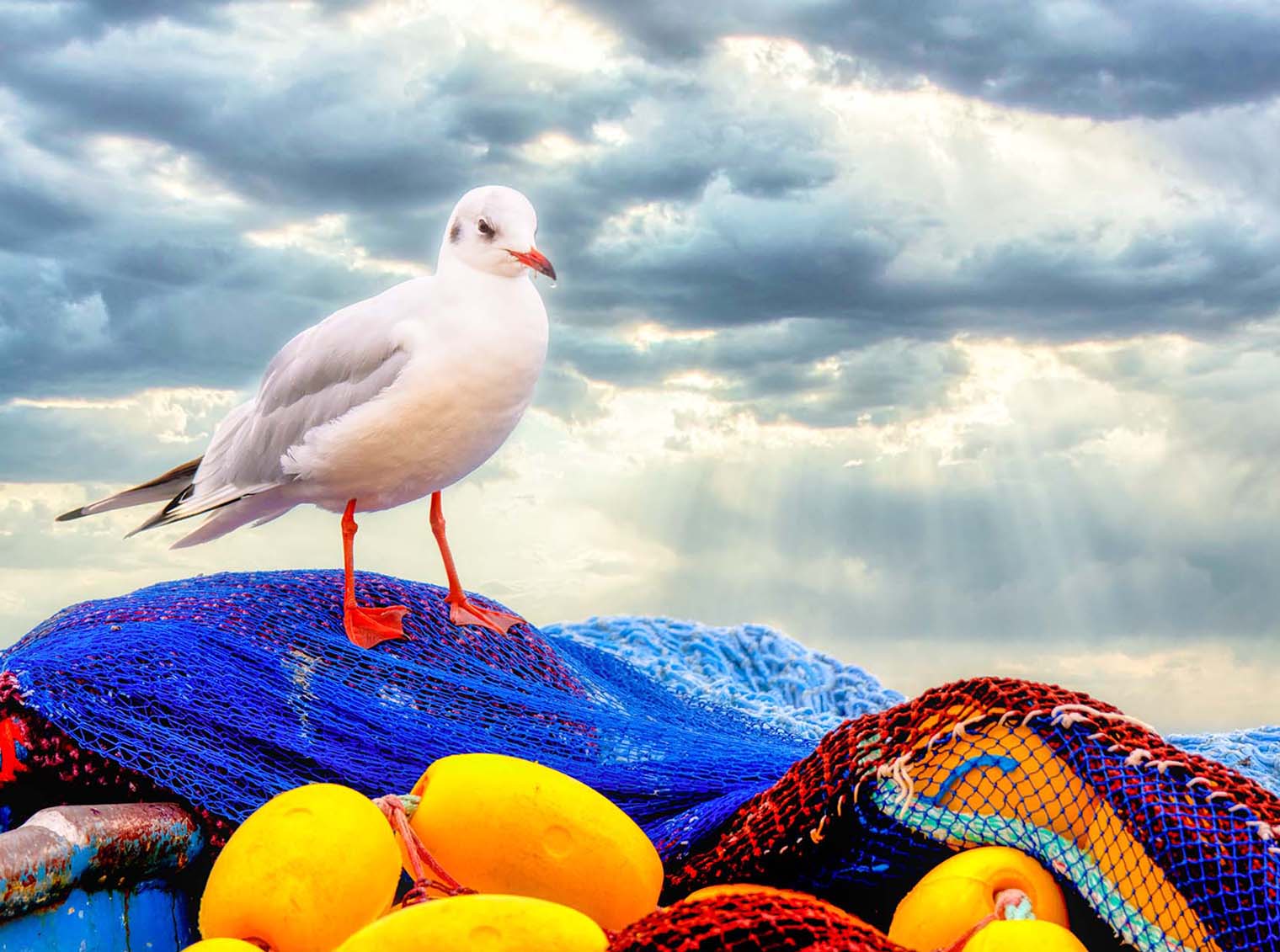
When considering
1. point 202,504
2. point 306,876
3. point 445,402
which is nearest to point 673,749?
point 445,402

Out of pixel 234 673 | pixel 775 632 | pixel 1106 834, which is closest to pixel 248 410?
pixel 234 673

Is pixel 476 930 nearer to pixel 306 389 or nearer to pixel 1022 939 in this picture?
pixel 1022 939

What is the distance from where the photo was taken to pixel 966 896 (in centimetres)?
152

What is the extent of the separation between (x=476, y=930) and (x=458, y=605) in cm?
187

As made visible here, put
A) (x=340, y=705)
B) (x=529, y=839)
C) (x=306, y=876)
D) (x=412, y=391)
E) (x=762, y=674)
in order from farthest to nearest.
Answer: (x=762, y=674)
(x=412, y=391)
(x=340, y=705)
(x=529, y=839)
(x=306, y=876)

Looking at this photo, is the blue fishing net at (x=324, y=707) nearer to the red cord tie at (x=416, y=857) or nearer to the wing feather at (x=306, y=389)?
the wing feather at (x=306, y=389)

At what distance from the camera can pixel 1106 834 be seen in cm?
166

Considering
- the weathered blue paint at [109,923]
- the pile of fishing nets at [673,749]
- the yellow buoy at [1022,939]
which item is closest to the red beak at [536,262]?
the pile of fishing nets at [673,749]

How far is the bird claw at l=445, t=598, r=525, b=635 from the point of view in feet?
9.79

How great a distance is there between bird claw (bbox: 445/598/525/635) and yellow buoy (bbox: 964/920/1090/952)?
173 centimetres

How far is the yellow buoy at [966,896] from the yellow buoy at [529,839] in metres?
0.33

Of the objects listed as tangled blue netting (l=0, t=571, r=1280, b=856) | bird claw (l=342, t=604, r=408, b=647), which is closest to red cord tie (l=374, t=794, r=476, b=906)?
tangled blue netting (l=0, t=571, r=1280, b=856)

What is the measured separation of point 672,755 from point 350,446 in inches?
37.1

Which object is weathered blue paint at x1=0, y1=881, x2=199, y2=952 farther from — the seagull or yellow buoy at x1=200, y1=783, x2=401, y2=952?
the seagull
